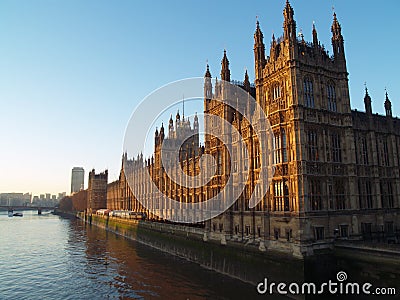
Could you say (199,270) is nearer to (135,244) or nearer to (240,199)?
(240,199)

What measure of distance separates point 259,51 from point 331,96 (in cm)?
1239

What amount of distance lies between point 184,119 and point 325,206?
68.0m

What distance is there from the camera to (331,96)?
42.6 m

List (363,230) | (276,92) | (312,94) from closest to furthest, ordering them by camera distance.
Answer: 1. (312,94)
2. (363,230)
3. (276,92)

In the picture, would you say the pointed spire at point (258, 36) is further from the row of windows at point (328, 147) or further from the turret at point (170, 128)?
the turret at point (170, 128)

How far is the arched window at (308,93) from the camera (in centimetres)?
4012

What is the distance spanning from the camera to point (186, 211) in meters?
74.9

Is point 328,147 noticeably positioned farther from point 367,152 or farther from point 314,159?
point 367,152

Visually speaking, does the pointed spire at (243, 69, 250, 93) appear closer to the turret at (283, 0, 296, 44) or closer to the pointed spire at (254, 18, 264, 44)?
the pointed spire at (254, 18, 264, 44)

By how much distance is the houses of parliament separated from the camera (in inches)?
1476

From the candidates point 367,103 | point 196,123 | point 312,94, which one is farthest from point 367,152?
point 196,123

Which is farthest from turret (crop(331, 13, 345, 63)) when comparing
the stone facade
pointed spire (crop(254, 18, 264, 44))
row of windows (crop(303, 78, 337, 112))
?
the stone facade

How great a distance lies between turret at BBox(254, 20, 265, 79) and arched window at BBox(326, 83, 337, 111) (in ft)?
31.2

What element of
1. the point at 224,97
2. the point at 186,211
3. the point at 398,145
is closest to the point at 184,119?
the point at 186,211
